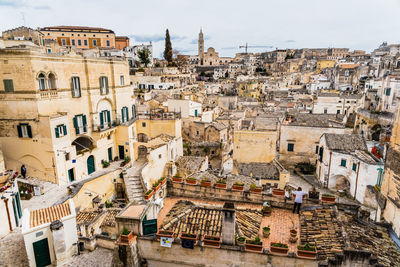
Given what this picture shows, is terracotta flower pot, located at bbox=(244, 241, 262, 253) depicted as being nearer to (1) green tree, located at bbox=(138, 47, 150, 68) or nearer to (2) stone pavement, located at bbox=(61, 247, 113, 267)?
(2) stone pavement, located at bbox=(61, 247, 113, 267)

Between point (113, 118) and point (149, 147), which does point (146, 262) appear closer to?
point (149, 147)

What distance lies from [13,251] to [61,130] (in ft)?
35.3

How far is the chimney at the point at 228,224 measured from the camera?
10139 millimetres

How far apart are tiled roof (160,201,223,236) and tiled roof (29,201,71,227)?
5560mm

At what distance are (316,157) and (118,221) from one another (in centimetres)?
2969

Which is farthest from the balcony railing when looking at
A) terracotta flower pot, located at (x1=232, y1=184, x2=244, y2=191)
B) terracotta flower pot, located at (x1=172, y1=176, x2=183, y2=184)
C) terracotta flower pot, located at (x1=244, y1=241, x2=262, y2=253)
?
terracotta flower pot, located at (x1=244, y1=241, x2=262, y2=253)

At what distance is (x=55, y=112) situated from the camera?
23.6 m

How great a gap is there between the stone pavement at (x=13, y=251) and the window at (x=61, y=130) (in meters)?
8.90

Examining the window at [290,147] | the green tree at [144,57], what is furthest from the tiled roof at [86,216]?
the green tree at [144,57]

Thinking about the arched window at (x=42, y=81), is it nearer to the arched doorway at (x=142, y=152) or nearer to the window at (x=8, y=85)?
the window at (x=8, y=85)

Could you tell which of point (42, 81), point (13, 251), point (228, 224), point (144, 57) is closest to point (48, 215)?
point (13, 251)

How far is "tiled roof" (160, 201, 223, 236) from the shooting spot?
11570mm

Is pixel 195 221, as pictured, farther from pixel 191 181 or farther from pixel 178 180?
pixel 178 180

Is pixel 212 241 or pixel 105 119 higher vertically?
pixel 105 119
